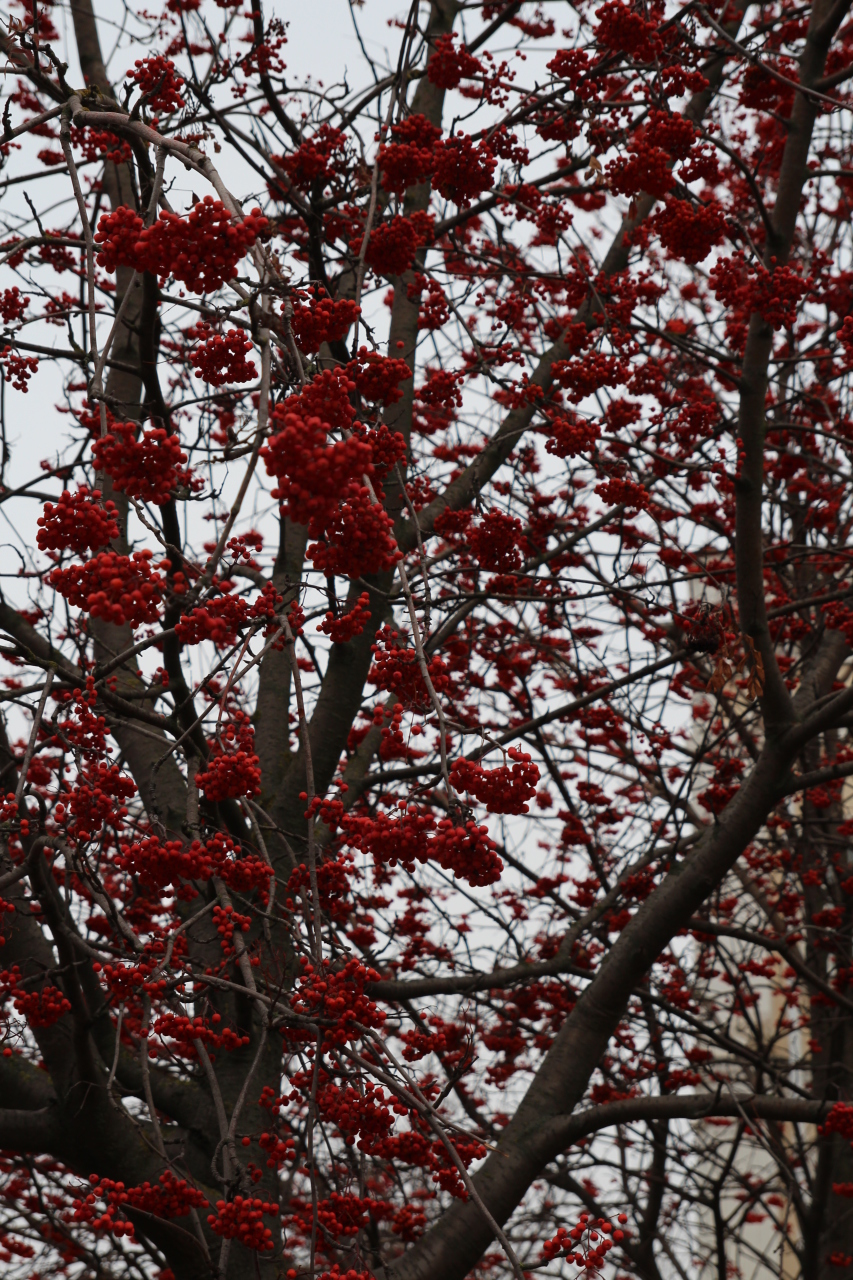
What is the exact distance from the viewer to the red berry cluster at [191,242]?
83.4 inches

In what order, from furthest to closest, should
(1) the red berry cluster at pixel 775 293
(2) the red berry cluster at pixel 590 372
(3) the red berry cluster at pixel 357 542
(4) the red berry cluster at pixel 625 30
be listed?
(2) the red berry cluster at pixel 590 372, (4) the red berry cluster at pixel 625 30, (1) the red berry cluster at pixel 775 293, (3) the red berry cluster at pixel 357 542

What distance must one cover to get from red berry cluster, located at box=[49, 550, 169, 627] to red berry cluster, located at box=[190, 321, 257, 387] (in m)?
0.87

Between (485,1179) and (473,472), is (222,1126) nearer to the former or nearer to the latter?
(485,1179)

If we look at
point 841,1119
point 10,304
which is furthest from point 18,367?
point 841,1119

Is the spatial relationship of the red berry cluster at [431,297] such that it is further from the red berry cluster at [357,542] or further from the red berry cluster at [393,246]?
the red berry cluster at [357,542]

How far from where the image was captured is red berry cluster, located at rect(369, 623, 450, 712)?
293 centimetres

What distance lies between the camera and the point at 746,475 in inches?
179

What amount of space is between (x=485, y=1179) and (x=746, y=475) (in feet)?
10.2

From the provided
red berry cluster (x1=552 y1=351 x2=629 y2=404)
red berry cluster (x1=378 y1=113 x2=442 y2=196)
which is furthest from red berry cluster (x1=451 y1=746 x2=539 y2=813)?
red berry cluster (x1=552 y1=351 x2=629 y2=404)

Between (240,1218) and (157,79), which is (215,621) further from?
(157,79)

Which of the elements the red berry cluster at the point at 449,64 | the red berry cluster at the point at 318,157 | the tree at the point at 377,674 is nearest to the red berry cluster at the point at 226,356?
the tree at the point at 377,674

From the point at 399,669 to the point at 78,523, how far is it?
1.05m

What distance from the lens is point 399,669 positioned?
296 cm

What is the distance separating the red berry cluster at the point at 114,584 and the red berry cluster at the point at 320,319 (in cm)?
119
